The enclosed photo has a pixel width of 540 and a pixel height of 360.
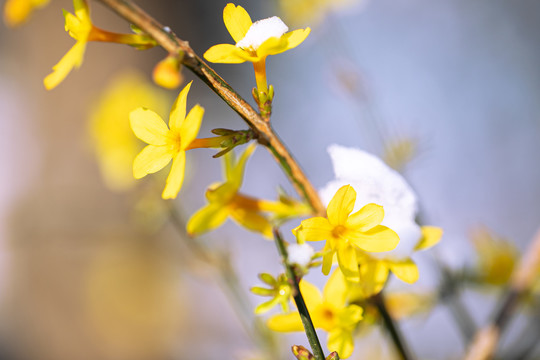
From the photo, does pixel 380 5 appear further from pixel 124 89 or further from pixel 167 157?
pixel 167 157

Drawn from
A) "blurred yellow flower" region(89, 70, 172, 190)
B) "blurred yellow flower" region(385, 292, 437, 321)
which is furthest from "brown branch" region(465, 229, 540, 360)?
"blurred yellow flower" region(89, 70, 172, 190)

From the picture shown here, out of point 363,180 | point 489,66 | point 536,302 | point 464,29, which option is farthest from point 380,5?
point 363,180

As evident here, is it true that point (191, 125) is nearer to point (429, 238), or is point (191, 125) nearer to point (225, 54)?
point (225, 54)

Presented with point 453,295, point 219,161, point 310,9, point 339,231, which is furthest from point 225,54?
point 219,161

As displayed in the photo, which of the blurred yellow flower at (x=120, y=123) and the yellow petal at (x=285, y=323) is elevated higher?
the blurred yellow flower at (x=120, y=123)

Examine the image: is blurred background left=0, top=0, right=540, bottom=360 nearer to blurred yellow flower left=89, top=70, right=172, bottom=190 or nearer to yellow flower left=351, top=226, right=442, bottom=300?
blurred yellow flower left=89, top=70, right=172, bottom=190

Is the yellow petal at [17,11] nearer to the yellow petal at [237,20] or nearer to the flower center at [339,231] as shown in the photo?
the yellow petal at [237,20]

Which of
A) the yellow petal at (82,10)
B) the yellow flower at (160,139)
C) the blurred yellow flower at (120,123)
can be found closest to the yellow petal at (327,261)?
the yellow flower at (160,139)
